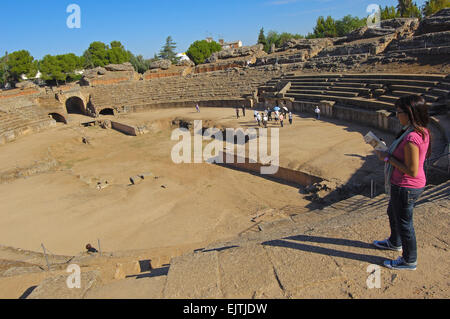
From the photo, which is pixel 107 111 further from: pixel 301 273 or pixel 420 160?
pixel 420 160

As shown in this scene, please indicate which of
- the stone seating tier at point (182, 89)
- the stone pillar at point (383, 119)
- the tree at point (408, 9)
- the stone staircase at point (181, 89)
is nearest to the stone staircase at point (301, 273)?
the stone pillar at point (383, 119)

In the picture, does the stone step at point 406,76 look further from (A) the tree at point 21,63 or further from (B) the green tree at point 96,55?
(B) the green tree at point 96,55

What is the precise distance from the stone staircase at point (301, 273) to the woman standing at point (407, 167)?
262 millimetres

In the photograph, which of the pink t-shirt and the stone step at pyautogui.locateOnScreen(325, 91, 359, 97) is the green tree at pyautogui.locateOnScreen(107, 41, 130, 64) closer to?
the stone step at pyautogui.locateOnScreen(325, 91, 359, 97)

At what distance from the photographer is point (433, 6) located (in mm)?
38500

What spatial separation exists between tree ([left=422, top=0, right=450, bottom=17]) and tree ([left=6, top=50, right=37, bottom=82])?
53.6 metres

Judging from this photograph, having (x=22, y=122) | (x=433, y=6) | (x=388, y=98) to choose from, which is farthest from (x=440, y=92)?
(x=433, y=6)

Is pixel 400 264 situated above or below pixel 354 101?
below

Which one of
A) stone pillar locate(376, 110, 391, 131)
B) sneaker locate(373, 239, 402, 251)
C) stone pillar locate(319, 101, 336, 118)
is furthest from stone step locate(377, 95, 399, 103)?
sneaker locate(373, 239, 402, 251)

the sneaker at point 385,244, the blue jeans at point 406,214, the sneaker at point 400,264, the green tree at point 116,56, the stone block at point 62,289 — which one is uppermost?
the green tree at point 116,56

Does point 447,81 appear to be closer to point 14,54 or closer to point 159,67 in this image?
point 159,67

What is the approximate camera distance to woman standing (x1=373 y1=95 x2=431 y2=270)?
2.63m

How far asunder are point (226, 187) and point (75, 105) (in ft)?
90.6

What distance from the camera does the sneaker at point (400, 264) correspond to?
2879 millimetres
